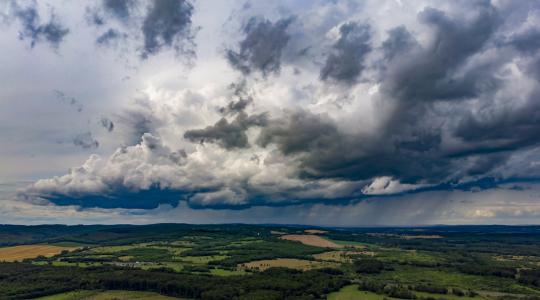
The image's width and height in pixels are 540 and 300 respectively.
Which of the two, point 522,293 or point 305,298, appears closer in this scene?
point 305,298

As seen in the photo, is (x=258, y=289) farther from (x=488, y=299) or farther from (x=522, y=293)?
(x=522, y=293)

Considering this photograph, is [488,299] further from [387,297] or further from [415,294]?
[387,297]

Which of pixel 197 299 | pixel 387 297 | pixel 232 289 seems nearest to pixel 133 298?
pixel 197 299

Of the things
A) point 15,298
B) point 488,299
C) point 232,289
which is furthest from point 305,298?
point 15,298

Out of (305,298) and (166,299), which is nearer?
(305,298)

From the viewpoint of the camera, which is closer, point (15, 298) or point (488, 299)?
point (488, 299)

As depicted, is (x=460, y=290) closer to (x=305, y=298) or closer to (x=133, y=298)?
(x=305, y=298)

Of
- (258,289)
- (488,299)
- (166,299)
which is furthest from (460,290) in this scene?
(166,299)
